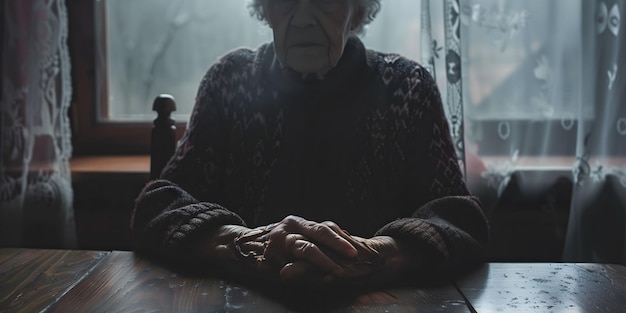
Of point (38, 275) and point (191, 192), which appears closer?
point (38, 275)

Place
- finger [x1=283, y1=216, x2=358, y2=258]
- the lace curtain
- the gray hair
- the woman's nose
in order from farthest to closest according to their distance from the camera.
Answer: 1. the lace curtain
2. the gray hair
3. the woman's nose
4. finger [x1=283, y1=216, x2=358, y2=258]

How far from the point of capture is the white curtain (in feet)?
4.65

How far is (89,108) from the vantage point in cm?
181

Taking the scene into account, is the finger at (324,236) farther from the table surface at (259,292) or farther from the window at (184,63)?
the window at (184,63)

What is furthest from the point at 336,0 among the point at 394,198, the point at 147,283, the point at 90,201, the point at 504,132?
the point at 90,201

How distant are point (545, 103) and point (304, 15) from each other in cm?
66

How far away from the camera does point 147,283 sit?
87cm

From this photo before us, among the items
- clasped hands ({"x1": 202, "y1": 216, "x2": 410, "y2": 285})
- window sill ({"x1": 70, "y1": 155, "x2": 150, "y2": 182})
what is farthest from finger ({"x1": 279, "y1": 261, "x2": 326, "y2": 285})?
window sill ({"x1": 70, "y1": 155, "x2": 150, "y2": 182})

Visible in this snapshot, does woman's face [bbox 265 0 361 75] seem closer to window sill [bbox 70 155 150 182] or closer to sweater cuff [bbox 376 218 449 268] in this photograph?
sweater cuff [bbox 376 218 449 268]

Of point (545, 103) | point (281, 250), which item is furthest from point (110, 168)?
point (545, 103)

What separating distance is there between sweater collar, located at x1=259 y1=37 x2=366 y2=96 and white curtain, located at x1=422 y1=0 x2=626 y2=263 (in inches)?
7.9

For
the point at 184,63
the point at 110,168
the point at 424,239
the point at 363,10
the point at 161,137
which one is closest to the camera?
the point at 424,239

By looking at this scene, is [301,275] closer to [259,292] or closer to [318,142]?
[259,292]

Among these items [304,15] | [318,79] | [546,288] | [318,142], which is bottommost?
[546,288]
